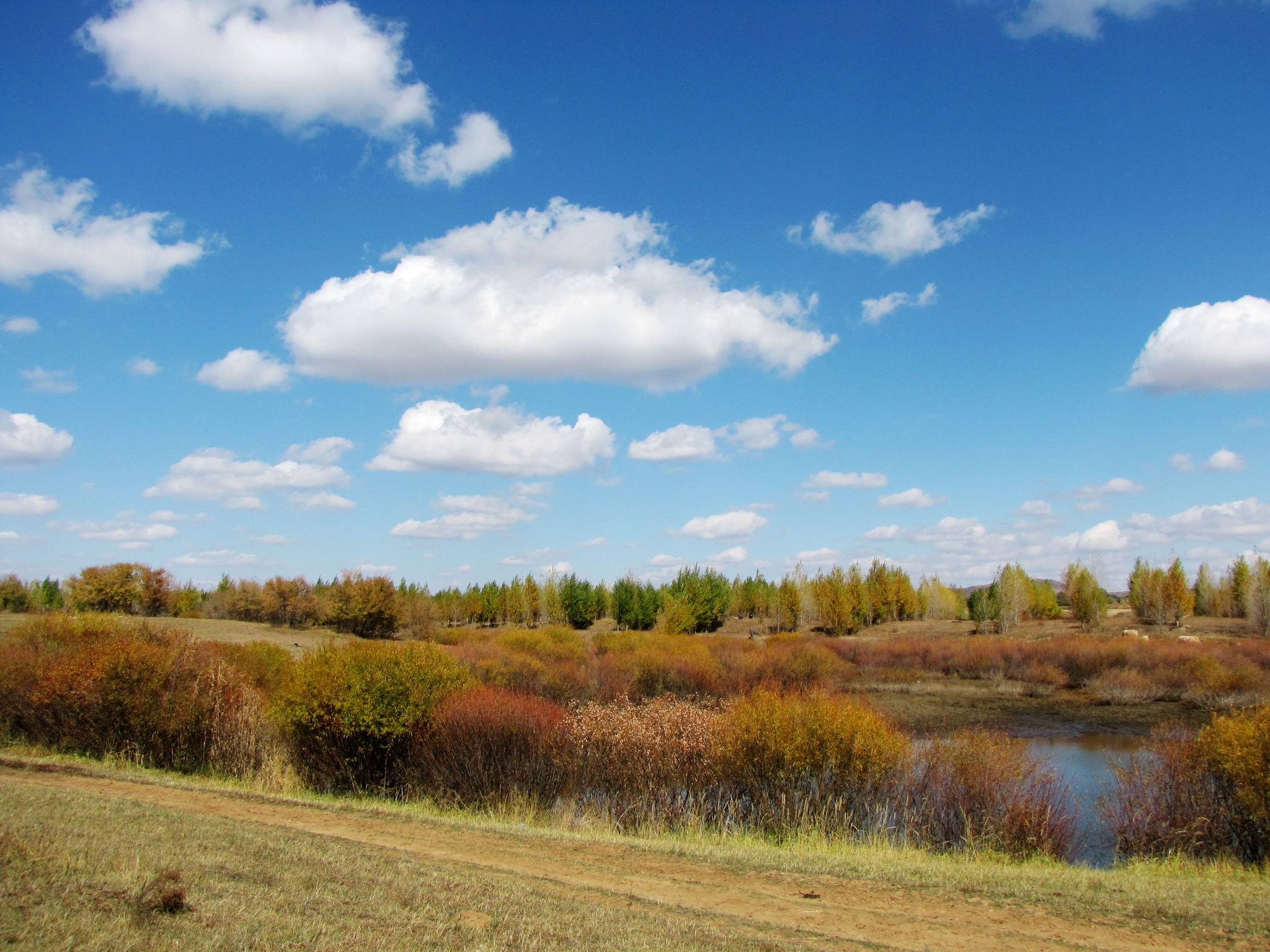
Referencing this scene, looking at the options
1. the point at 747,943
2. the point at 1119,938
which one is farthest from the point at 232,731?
the point at 1119,938

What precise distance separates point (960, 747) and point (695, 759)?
16.3 feet

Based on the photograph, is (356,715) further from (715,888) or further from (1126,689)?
(1126,689)

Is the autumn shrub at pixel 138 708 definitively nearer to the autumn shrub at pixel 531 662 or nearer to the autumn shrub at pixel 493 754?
the autumn shrub at pixel 493 754

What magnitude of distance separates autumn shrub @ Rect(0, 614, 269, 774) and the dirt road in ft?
15.4

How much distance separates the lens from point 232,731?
63.7ft

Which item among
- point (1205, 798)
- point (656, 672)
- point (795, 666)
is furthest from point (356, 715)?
point (795, 666)

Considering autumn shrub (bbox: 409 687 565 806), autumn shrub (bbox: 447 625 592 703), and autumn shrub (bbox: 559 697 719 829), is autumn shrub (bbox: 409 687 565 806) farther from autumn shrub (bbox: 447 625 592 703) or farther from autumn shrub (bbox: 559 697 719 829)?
autumn shrub (bbox: 447 625 592 703)

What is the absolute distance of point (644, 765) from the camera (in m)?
16.3

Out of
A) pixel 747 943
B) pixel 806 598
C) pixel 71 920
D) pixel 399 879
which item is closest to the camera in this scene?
pixel 71 920

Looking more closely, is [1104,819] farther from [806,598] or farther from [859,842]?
[806,598]

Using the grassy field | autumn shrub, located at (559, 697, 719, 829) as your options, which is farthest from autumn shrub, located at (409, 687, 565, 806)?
the grassy field

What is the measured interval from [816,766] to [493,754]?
22.0 ft

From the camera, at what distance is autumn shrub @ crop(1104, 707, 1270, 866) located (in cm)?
1259

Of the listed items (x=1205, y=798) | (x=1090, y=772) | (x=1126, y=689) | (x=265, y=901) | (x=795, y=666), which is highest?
(x=265, y=901)
